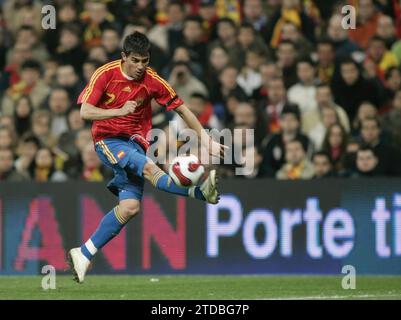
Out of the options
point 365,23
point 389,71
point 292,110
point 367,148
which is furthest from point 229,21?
point 367,148

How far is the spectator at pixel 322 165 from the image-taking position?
14.9 metres

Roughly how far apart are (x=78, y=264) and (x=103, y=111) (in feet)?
4.67

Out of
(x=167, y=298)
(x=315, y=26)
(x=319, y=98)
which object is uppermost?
(x=315, y=26)

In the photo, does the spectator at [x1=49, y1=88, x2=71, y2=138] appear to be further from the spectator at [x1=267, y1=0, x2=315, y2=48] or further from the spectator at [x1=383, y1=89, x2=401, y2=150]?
the spectator at [x1=383, y1=89, x2=401, y2=150]

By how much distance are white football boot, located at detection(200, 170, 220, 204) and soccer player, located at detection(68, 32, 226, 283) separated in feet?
1.18

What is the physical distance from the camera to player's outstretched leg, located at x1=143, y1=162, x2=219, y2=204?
425 inches

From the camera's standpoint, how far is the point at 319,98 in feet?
51.8

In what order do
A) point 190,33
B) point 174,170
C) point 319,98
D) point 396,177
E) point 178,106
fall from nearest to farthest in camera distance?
point 174,170 < point 178,106 < point 396,177 < point 319,98 < point 190,33

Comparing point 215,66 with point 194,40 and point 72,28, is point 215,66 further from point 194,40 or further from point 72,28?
point 72,28

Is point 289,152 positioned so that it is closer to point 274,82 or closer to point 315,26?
point 274,82

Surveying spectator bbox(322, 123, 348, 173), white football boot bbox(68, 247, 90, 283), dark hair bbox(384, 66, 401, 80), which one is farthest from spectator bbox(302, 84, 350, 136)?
white football boot bbox(68, 247, 90, 283)

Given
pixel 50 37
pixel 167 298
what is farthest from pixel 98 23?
pixel 167 298

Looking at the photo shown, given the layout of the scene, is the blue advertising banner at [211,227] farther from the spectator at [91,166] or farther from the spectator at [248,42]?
the spectator at [248,42]

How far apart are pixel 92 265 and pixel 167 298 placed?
3127mm
